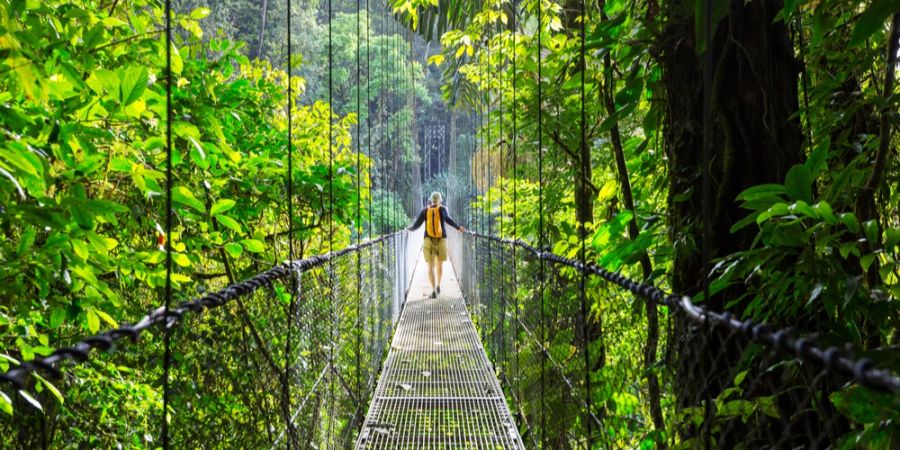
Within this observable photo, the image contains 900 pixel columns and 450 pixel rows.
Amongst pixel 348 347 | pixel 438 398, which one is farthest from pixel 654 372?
pixel 438 398

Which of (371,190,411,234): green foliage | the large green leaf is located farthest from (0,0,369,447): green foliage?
(371,190,411,234): green foliage

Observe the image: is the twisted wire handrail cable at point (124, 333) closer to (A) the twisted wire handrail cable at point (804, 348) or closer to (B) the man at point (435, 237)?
(A) the twisted wire handrail cable at point (804, 348)

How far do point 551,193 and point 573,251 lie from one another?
3.10 ft

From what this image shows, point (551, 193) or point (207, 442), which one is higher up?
point (551, 193)

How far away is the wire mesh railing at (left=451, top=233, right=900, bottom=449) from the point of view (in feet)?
1.97

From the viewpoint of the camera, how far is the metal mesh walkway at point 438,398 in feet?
7.77

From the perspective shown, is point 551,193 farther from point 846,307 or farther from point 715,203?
point 846,307

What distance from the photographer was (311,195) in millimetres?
2346

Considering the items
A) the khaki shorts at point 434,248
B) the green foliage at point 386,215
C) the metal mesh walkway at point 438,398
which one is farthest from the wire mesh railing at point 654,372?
the khaki shorts at point 434,248

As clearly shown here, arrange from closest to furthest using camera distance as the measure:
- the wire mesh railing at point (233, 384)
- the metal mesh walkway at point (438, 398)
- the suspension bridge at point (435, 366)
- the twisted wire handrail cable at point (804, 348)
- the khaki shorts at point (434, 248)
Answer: the twisted wire handrail cable at point (804, 348)
the suspension bridge at point (435, 366)
the wire mesh railing at point (233, 384)
the metal mesh walkway at point (438, 398)
the khaki shorts at point (434, 248)

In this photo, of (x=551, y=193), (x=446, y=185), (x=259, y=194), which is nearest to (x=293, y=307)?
(x=259, y=194)

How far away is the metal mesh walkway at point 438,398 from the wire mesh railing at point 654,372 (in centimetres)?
11

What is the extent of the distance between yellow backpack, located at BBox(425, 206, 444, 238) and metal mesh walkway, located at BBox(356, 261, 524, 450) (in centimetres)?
141

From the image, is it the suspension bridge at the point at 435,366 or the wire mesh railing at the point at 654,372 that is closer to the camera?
the wire mesh railing at the point at 654,372
